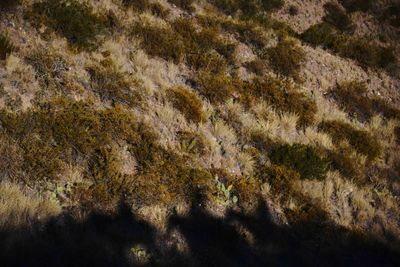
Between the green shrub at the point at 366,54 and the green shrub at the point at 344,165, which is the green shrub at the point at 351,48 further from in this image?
the green shrub at the point at 344,165

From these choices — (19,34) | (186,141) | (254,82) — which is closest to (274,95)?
(254,82)

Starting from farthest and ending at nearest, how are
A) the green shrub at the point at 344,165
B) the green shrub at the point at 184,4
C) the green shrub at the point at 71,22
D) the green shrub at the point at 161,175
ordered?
the green shrub at the point at 184,4, the green shrub at the point at 344,165, the green shrub at the point at 71,22, the green shrub at the point at 161,175

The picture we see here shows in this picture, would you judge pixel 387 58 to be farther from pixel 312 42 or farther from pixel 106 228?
pixel 106 228

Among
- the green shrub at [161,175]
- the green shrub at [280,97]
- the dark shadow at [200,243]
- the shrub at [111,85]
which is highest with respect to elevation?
the shrub at [111,85]

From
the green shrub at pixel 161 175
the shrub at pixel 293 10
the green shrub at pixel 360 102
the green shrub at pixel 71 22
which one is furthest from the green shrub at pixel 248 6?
the green shrub at pixel 161 175

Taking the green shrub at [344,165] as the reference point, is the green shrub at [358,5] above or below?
above

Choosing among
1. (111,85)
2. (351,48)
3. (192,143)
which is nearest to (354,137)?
(192,143)

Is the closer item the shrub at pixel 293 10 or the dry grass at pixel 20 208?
the dry grass at pixel 20 208
